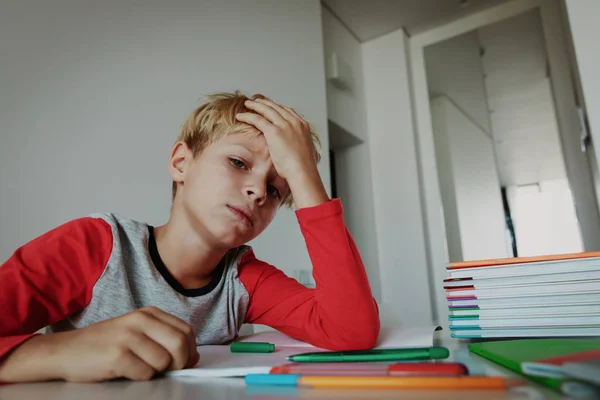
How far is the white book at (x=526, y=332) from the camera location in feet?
1.67

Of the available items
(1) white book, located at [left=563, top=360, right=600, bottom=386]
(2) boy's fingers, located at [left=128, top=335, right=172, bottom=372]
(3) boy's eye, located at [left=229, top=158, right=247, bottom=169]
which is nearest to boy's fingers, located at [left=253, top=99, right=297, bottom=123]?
(3) boy's eye, located at [left=229, top=158, right=247, bottom=169]

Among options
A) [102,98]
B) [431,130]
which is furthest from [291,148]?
[431,130]

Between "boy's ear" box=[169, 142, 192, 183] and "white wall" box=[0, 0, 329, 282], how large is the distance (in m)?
0.26

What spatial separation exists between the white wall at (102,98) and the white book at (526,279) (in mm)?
736

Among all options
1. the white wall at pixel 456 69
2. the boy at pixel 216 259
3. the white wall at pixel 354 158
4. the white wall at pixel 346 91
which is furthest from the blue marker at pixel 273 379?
the white wall at pixel 456 69

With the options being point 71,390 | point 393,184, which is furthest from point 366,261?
point 71,390

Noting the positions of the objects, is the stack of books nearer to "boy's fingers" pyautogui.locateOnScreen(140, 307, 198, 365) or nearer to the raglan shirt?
the raglan shirt

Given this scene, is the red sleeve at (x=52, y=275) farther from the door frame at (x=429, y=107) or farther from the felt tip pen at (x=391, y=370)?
the door frame at (x=429, y=107)

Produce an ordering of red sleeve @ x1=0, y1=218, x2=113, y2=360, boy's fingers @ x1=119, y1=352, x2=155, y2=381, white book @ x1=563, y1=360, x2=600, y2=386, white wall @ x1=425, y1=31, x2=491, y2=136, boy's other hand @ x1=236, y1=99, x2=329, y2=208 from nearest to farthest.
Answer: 1. white book @ x1=563, y1=360, x2=600, y2=386
2. boy's fingers @ x1=119, y1=352, x2=155, y2=381
3. red sleeve @ x1=0, y1=218, x2=113, y2=360
4. boy's other hand @ x1=236, y1=99, x2=329, y2=208
5. white wall @ x1=425, y1=31, x2=491, y2=136

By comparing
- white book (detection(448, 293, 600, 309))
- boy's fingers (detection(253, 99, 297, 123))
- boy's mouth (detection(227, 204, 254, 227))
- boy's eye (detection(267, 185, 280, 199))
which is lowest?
white book (detection(448, 293, 600, 309))

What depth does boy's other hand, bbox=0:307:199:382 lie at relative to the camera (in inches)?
13.7

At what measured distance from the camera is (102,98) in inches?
38.4

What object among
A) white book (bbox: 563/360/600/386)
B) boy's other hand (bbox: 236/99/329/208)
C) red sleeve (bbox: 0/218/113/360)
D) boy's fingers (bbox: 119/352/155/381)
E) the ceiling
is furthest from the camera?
the ceiling

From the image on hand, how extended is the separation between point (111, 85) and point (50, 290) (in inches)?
24.5
